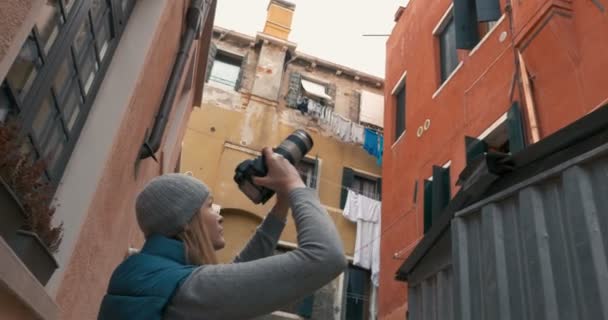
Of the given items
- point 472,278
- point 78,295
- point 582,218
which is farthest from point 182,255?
point 78,295

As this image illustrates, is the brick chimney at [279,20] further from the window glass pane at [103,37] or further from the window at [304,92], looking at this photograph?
the window glass pane at [103,37]

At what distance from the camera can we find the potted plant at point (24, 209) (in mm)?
2057

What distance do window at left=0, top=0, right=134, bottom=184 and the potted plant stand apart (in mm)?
247

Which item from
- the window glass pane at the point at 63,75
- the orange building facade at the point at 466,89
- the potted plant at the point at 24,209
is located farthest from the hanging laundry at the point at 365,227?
the potted plant at the point at 24,209

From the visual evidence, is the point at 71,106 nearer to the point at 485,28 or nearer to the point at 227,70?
the point at 485,28

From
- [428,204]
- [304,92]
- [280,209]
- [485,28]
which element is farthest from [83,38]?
[304,92]

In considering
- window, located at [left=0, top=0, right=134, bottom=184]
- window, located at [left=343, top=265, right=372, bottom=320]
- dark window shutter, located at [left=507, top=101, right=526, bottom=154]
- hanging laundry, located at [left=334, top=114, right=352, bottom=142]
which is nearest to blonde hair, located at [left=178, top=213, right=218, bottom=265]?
window, located at [left=0, top=0, right=134, bottom=184]

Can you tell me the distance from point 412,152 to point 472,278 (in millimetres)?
7048

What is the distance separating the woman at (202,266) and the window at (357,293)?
12.6 metres

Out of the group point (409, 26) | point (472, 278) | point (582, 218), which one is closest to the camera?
point (582, 218)

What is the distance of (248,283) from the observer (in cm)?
120

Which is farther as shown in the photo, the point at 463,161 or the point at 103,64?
the point at 463,161

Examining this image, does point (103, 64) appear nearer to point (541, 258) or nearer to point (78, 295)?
point (78, 295)

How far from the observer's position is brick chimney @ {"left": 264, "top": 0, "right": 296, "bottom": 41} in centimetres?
1780
